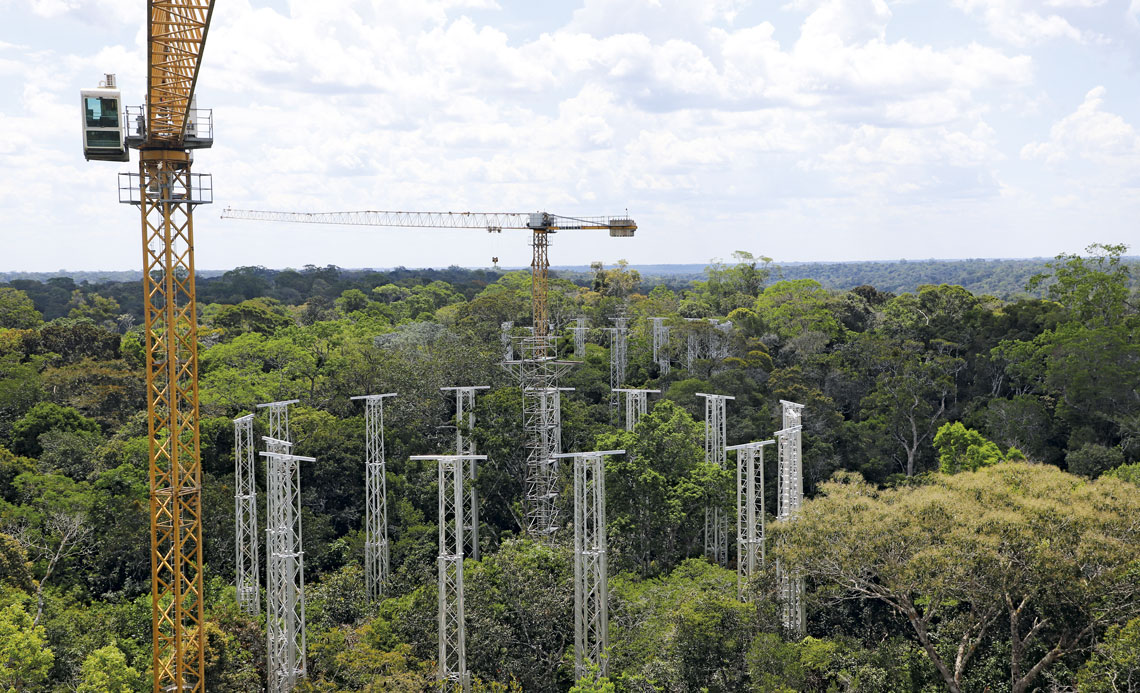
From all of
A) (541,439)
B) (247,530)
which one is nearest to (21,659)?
(247,530)

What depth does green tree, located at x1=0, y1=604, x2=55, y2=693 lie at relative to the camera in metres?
21.9

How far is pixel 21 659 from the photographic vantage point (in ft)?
72.7

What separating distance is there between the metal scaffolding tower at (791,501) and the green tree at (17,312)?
2322 inches

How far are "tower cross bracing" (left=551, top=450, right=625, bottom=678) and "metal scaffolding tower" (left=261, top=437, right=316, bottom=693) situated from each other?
24.7ft

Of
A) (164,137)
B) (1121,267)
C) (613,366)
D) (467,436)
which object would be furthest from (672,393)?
(164,137)

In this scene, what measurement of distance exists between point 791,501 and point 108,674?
1939 cm

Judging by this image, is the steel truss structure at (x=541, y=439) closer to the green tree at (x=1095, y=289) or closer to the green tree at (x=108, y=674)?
the green tree at (x=108, y=674)

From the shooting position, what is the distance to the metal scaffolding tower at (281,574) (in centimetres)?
2458

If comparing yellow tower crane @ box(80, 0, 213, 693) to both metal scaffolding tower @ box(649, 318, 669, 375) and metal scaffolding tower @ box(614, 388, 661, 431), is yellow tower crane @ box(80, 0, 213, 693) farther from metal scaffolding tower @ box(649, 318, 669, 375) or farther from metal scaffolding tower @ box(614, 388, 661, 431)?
metal scaffolding tower @ box(649, 318, 669, 375)

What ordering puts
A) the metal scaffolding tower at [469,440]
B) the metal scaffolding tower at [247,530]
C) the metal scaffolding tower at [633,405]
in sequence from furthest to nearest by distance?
the metal scaffolding tower at [633,405] → the metal scaffolding tower at [469,440] → the metal scaffolding tower at [247,530]

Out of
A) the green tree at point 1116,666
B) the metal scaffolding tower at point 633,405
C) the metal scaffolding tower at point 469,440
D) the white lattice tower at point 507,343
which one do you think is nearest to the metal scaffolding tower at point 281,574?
the metal scaffolding tower at point 469,440

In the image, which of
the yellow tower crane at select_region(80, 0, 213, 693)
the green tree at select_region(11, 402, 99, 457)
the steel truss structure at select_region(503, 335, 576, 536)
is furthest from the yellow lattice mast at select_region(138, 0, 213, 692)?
the green tree at select_region(11, 402, 99, 457)

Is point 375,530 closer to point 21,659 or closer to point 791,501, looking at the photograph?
point 21,659

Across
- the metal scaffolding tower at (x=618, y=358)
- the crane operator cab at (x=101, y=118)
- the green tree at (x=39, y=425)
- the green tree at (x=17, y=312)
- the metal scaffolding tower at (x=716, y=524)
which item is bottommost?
the metal scaffolding tower at (x=716, y=524)
